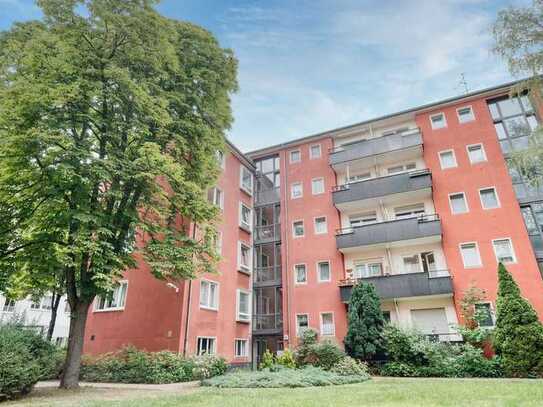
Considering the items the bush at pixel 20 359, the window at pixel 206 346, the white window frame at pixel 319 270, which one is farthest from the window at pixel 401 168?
the bush at pixel 20 359

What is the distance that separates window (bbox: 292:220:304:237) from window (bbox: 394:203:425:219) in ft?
21.1

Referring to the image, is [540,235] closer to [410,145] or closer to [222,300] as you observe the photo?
[410,145]

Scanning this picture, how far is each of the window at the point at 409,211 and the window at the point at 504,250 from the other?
4377 millimetres

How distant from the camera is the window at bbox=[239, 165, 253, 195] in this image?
24.7m

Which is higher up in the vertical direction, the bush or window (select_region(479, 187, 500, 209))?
window (select_region(479, 187, 500, 209))

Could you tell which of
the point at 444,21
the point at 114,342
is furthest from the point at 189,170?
the point at 444,21

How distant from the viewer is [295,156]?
84.6ft

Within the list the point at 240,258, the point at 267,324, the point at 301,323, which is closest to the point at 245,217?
the point at 240,258

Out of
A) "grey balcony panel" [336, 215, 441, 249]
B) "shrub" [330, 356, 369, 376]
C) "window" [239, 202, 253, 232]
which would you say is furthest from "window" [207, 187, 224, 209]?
"shrub" [330, 356, 369, 376]

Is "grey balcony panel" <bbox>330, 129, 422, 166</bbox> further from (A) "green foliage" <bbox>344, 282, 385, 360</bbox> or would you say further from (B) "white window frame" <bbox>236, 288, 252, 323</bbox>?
(B) "white window frame" <bbox>236, 288, 252, 323</bbox>

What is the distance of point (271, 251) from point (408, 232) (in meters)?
10.2

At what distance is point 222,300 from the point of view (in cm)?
1958

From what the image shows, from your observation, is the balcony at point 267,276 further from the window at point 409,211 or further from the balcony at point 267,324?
the window at point 409,211

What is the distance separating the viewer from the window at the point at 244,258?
22.4 meters
